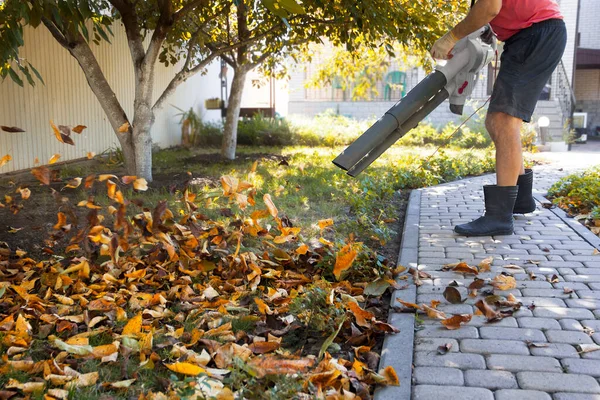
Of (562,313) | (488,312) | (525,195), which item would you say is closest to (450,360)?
(488,312)

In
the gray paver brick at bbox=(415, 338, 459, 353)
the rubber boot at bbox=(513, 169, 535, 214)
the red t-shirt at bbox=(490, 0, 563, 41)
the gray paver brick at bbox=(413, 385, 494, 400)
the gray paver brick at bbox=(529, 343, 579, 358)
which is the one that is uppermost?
the red t-shirt at bbox=(490, 0, 563, 41)

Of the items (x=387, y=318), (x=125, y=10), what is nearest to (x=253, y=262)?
(x=387, y=318)

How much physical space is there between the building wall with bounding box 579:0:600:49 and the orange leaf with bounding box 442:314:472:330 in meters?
25.0

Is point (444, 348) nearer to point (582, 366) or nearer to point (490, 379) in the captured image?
point (490, 379)

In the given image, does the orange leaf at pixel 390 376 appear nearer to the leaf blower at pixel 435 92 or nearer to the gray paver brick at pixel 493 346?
the gray paver brick at pixel 493 346

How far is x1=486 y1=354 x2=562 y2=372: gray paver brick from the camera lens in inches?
105

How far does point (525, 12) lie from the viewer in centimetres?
487

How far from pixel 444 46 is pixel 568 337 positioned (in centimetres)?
267

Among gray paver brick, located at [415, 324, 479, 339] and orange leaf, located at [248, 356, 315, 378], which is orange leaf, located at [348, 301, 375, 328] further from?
orange leaf, located at [248, 356, 315, 378]

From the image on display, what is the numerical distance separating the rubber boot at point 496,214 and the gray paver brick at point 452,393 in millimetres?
2709

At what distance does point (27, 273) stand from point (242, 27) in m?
6.49

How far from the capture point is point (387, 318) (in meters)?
3.35

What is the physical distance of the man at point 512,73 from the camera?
483cm

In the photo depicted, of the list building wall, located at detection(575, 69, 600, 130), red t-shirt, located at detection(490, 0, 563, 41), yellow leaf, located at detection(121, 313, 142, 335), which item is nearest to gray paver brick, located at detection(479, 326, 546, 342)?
yellow leaf, located at detection(121, 313, 142, 335)
